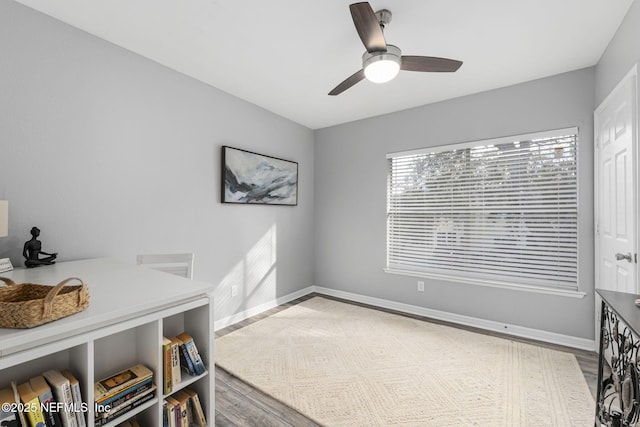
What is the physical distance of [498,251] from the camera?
3072mm

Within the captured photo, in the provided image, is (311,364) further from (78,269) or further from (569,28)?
(569,28)

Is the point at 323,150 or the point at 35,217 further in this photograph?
the point at 323,150

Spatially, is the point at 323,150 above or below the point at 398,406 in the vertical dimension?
above

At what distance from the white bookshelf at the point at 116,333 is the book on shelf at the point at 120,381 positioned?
0.10ft

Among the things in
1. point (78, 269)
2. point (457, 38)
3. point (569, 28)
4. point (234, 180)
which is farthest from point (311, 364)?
point (569, 28)

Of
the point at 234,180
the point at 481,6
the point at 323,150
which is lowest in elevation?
the point at 234,180

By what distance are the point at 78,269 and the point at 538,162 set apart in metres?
3.95

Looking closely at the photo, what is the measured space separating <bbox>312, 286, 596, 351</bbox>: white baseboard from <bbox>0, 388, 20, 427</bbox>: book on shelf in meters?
3.47

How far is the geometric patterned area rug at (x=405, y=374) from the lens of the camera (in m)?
1.82

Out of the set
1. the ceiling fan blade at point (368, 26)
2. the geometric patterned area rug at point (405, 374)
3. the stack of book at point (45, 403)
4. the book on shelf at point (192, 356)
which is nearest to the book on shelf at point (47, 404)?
the stack of book at point (45, 403)

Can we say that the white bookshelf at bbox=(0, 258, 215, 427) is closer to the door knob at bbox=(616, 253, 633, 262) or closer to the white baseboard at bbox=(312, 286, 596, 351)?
the door knob at bbox=(616, 253, 633, 262)

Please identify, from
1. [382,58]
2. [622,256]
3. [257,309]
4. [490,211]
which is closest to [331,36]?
[382,58]

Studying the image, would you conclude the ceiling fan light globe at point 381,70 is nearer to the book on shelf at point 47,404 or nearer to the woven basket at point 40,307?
the woven basket at point 40,307

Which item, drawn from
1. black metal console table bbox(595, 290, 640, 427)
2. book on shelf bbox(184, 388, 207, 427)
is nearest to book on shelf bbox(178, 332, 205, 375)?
book on shelf bbox(184, 388, 207, 427)
